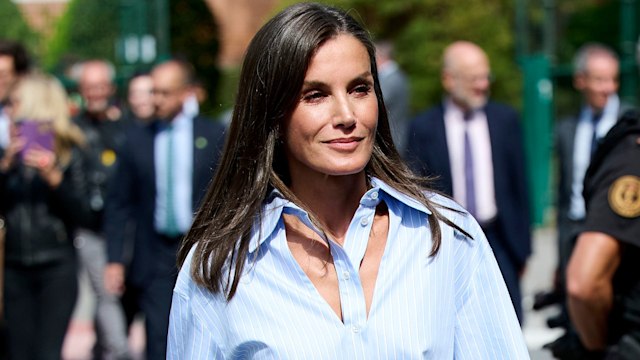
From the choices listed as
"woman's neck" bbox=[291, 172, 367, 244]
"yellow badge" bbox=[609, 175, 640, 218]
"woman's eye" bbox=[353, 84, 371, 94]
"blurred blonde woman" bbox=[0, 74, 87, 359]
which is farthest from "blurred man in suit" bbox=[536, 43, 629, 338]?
"woman's eye" bbox=[353, 84, 371, 94]

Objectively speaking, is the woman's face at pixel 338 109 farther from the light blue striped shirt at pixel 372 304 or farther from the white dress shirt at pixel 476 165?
the white dress shirt at pixel 476 165

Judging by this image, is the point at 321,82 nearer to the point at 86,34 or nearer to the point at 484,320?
the point at 484,320

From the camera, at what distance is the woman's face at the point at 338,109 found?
8.66 feet

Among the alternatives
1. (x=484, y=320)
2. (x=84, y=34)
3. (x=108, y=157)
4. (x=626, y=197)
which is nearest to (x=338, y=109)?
(x=484, y=320)

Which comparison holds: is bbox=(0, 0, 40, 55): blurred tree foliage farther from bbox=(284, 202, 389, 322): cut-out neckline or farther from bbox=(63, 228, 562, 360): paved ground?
bbox=(284, 202, 389, 322): cut-out neckline

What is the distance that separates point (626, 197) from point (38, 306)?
13.8ft

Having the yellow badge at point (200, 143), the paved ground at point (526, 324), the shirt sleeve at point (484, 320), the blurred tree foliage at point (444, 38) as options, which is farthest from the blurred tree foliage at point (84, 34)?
the shirt sleeve at point (484, 320)

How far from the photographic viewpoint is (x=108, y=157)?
8.59 meters

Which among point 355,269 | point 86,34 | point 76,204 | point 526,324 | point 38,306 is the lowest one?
point 526,324

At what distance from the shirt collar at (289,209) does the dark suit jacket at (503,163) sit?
4.20m

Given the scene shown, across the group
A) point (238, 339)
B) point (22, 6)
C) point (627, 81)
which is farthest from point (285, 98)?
point (627, 81)

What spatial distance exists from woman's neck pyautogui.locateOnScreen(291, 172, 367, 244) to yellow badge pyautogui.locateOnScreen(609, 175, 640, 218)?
3.78 feet

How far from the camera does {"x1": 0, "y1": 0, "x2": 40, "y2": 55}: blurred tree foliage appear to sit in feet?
40.5

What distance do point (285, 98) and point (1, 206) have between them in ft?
15.1
